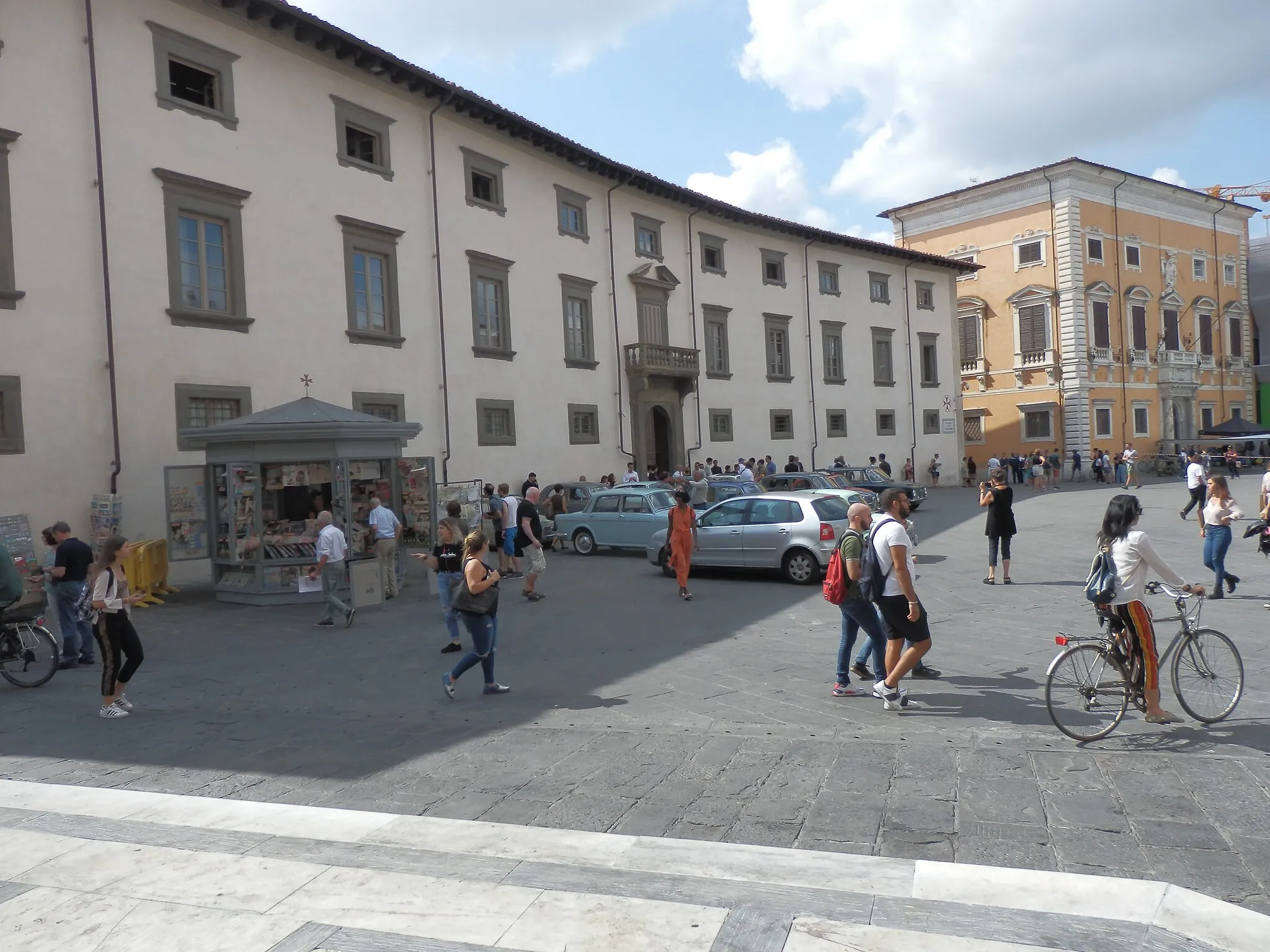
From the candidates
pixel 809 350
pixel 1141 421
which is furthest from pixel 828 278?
pixel 1141 421

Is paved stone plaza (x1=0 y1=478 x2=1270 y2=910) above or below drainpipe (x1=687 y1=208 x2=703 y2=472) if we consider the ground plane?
below

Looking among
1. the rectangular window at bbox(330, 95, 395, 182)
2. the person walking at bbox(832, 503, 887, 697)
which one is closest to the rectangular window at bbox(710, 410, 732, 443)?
the rectangular window at bbox(330, 95, 395, 182)

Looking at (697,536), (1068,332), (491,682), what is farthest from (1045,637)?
(1068,332)

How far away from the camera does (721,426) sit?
33188mm

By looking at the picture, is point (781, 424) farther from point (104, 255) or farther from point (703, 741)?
point (703, 741)

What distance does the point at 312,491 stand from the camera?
51.0 feet

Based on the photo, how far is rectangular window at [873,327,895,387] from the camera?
40.3m

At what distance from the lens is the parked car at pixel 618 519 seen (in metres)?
19.8

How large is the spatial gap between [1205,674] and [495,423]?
19.7 m

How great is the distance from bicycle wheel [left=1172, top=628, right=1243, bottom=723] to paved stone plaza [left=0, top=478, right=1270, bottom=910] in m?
0.28

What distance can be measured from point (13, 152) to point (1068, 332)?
144 feet

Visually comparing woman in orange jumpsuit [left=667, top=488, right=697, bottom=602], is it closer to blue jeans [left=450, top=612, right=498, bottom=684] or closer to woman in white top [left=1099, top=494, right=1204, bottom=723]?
blue jeans [left=450, top=612, right=498, bottom=684]

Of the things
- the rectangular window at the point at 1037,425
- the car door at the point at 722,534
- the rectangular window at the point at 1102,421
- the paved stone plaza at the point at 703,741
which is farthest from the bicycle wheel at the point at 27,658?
the rectangular window at the point at 1102,421

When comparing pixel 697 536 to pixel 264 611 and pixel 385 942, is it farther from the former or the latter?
pixel 385 942
